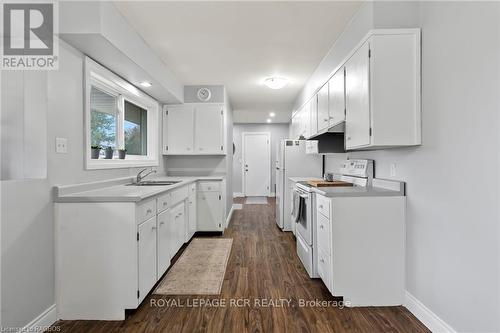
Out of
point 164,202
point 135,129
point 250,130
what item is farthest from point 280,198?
point 250,130

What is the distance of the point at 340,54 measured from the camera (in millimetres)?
2619

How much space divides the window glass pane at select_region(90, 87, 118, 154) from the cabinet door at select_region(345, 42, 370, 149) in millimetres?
2453

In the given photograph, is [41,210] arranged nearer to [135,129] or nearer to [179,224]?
[179,224]

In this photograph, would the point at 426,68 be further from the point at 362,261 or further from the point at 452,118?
the point at 362,261

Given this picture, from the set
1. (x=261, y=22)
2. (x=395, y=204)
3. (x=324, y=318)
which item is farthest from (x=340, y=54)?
(x=324, y=318)

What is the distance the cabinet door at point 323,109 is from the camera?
296 centimetres

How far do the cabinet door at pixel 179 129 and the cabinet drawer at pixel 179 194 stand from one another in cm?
109

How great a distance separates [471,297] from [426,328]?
0.47 meters

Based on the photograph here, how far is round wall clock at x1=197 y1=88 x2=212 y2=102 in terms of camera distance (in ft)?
14.1

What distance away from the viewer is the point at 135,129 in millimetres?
3635

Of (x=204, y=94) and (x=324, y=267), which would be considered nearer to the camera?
(x=324, y=267)

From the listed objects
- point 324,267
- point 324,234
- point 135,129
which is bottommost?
point 324,267

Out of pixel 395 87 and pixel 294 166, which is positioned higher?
pixel 395 87

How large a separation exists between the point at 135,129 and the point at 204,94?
127 centimetres
